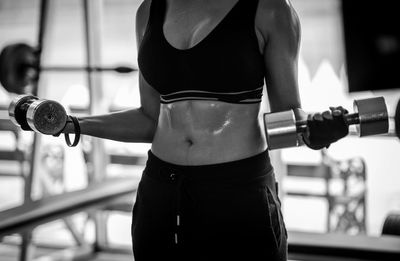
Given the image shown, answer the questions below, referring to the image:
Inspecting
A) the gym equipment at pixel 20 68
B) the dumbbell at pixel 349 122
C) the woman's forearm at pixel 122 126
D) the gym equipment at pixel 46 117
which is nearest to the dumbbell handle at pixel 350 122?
the dumbbell at pixel 349 122

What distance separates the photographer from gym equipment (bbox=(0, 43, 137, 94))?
276 centimetres

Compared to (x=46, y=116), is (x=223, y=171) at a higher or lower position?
lower

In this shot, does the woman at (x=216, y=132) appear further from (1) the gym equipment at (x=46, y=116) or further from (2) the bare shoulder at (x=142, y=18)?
(1) the gym equipment at (x=46, y=116)

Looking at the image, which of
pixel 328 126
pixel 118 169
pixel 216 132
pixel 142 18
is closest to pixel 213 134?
pixel 216 132

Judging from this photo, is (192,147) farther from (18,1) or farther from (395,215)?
(18,1)

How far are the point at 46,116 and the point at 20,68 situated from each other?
1744mm

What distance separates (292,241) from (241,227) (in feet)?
4.56

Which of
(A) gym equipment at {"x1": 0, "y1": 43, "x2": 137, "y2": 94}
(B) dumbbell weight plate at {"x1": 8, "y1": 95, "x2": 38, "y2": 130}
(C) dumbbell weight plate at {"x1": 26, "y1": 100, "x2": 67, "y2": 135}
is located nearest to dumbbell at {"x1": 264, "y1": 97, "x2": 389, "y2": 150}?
(C) dumbbell weight plate at {"x1": 26, "y1": 100, "x2": 67, "y2": 135}

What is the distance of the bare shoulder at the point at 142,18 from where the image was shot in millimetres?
1340

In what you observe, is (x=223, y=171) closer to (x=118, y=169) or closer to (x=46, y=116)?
(x=46, y=116)

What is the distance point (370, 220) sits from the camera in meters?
4.44

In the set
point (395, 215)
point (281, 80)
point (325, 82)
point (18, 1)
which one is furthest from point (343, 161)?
point (18, 1)

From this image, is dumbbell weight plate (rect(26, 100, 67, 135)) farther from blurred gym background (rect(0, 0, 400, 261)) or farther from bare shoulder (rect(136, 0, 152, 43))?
blurred gym background (rect(0, 0, 400, 261))

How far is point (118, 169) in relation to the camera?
16.6 feet
